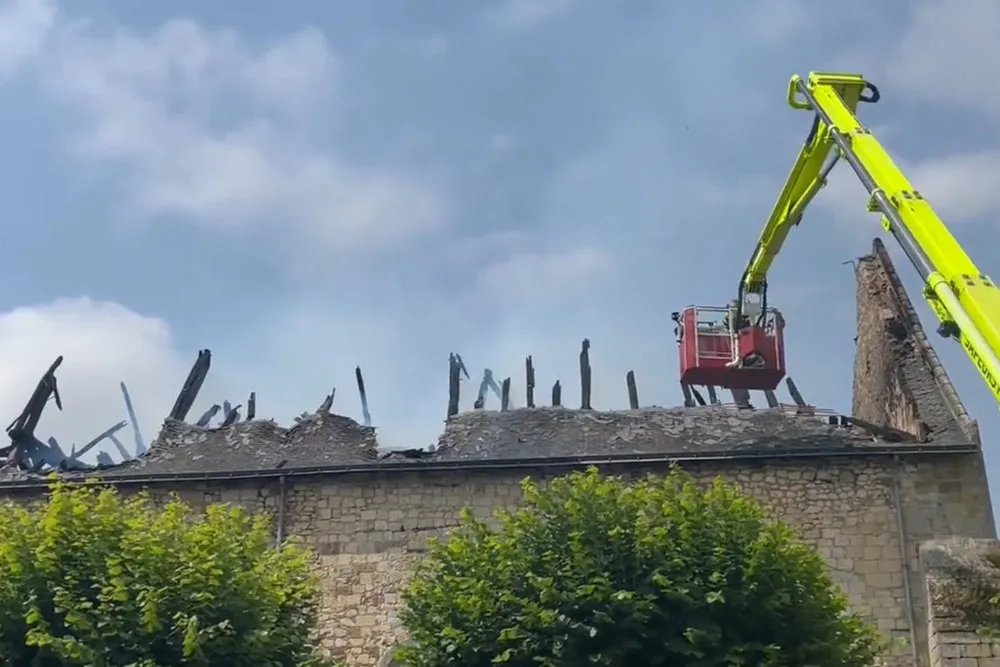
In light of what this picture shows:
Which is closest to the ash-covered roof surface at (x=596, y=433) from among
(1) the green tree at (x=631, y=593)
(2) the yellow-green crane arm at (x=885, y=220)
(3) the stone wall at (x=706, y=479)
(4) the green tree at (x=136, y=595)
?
(3) the stone wall at (x=706, y=479)

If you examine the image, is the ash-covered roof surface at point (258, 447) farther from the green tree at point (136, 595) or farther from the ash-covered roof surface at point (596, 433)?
the green tree at point (136, 595)

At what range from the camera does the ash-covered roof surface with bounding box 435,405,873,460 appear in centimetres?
1773

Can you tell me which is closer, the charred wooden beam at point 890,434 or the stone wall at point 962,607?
the stone wall at point 962,607

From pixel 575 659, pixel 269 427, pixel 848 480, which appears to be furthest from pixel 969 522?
pixel 269 427

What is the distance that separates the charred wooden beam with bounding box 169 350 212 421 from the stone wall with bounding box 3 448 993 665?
448cm

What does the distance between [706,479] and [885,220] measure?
16.3 feet

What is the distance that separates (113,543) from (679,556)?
528cm

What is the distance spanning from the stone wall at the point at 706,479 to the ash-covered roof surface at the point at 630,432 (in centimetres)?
50

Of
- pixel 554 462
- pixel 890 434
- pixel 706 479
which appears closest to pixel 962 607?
pixel 706 479

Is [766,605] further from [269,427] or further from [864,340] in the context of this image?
[864,340]

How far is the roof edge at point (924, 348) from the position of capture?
17.1m

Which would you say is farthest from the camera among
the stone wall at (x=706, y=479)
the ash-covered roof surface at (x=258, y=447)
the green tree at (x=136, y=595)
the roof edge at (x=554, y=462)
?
the ash-covered roof surface at (x=258, y=447)

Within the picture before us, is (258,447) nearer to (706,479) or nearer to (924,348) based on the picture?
(706,479)

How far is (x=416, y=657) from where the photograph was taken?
37.8ft
